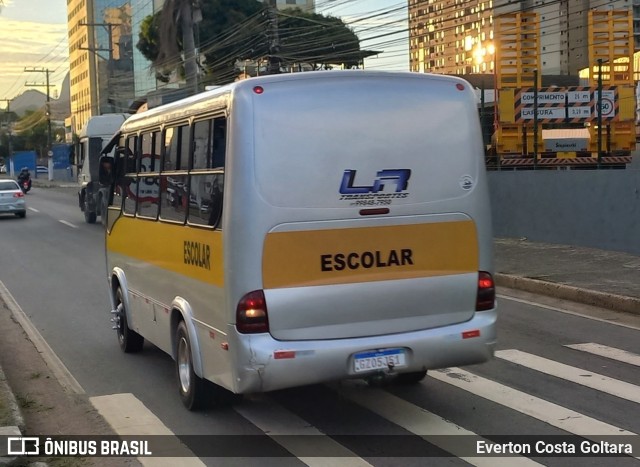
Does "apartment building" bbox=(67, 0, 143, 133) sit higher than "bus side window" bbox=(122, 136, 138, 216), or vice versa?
"apartment building" bbox=(67, 0, 143, 133)

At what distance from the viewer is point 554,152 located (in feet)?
66.6

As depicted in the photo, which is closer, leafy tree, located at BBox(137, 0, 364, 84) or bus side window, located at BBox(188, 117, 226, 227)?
bus side window, located at BBox(188, 117, 226, 227)

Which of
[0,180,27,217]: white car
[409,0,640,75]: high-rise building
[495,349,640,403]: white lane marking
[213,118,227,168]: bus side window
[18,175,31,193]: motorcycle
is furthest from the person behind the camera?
[18,175,31,193]: motorcycle

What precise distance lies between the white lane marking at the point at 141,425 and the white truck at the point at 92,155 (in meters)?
22.2

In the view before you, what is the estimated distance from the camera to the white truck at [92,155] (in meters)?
29.2

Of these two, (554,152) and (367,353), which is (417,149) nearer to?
(367,353)

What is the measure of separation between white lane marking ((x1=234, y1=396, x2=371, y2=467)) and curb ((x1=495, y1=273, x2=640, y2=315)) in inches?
231

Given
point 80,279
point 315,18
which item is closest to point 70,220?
point 80,279

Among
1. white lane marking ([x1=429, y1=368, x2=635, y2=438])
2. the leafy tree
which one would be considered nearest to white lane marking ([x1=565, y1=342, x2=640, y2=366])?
white lane marking ([x1=429, y1=368, x2=635, y2=438])

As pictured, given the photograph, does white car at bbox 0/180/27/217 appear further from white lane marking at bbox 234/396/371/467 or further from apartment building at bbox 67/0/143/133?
apartment building at bbox 67/0/143/133

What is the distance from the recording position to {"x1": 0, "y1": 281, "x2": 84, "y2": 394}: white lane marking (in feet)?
27.0

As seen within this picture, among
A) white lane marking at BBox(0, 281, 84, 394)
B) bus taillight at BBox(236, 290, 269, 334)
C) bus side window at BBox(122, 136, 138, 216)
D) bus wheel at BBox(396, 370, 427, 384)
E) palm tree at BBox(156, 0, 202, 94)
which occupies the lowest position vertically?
white lane marking at BBox(0, 281, 84, 394)

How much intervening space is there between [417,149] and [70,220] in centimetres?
2633

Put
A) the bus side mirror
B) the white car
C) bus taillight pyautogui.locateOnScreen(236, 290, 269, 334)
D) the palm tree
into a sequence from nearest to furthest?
bus taillight pyautogui.locateOnScreen(236, 290, 269, 334)
the bus side mirror
the white car
the palm tree
